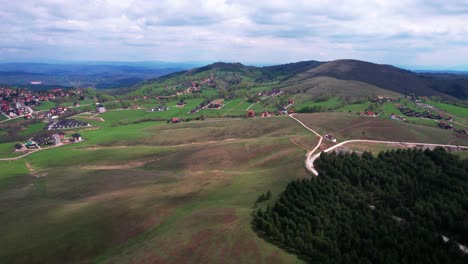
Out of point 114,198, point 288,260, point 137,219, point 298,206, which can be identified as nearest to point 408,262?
point 288,260

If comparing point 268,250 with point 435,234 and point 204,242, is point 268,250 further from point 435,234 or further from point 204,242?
point 435,234

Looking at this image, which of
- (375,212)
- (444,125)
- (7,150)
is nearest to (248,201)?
(375,212)

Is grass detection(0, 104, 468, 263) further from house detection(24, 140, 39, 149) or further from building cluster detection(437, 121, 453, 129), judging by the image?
building cluster detection(437, 121, 453, 129)

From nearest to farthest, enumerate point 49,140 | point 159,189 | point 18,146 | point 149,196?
1. point 149,196
2. point 159,189
3. point 18,146
4. point 49,140

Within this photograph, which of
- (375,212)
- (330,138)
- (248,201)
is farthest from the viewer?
(330,138)

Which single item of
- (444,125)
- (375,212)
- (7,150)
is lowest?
(7,150)

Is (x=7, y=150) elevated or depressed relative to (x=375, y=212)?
depressed

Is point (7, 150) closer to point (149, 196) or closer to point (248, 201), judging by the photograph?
point (149, 196)

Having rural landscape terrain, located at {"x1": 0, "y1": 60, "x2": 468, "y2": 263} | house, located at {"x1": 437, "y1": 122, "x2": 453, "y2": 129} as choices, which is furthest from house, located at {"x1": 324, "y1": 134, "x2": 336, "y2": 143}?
house, located at {"x1": 437, "y1": 122, "x2": 453, "y2": 129}
